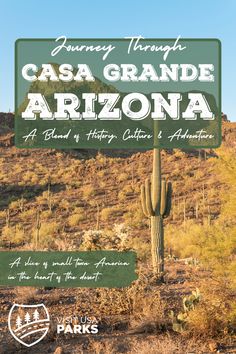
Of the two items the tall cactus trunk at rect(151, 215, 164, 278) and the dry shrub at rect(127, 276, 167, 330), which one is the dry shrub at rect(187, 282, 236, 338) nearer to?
the dry shrub at rect(127, 276, 167, 330)

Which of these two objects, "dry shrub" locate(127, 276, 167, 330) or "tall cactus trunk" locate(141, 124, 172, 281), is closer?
"dry shrub" locate(127, 276, 167, 330)

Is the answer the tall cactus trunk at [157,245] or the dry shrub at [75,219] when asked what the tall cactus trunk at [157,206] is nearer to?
the tall cactus trunk at [157,245]

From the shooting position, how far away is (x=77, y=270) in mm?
8703

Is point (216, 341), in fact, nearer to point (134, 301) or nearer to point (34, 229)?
point (134, 301)

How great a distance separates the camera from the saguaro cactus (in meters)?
12.7

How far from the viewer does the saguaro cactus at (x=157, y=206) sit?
1266 cm

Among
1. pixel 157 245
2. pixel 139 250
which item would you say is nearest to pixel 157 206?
pixel 157 245

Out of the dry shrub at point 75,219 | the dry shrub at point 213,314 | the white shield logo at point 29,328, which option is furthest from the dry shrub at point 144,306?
the dry shrub at point 75,219

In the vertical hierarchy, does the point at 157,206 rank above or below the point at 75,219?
above

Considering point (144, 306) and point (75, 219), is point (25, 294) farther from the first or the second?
point (75, 219)

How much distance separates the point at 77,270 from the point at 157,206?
4.66 metres

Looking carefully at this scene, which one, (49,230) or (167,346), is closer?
(167,346)

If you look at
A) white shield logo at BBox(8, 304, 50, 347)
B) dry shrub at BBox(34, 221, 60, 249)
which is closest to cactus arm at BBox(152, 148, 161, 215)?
white shield logo at BBox(8, 304, 50, 347)

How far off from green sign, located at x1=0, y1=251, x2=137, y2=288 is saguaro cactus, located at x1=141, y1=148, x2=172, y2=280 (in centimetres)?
215
